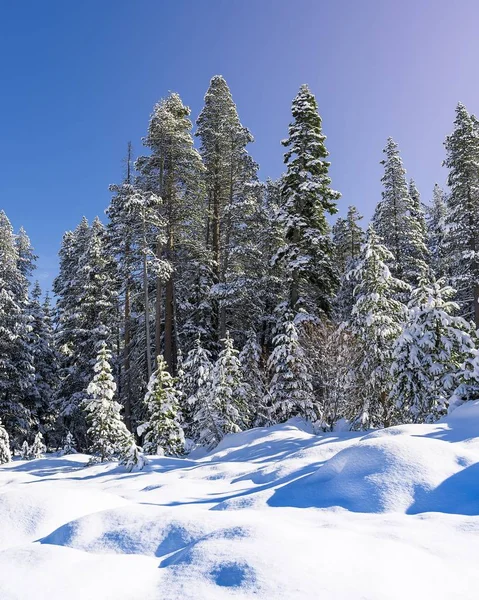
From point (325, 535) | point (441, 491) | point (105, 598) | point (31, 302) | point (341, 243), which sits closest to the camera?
point (105, 598)

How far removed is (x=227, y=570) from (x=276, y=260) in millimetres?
16938

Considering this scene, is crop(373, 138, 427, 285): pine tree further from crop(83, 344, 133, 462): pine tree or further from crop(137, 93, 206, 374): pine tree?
crop(83, 344, 133, 462): pine tree

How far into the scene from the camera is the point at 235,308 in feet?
76.5

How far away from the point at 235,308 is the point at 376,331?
34.8ft

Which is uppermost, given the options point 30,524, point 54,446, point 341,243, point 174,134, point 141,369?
point 174,134

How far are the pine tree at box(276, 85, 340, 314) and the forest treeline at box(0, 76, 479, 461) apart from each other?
0.08 metres

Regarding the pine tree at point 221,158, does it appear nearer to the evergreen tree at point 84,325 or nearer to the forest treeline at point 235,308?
the forest treeline at point 235,308

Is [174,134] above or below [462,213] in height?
above

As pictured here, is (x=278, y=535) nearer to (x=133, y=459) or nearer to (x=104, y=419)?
(x=133, y=459)

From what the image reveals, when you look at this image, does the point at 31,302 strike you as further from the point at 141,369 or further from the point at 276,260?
the point at 276,260

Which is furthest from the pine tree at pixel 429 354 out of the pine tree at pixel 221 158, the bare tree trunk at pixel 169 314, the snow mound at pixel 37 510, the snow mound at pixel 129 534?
the pine tree at pixel 221 158

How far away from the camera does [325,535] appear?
142 inches

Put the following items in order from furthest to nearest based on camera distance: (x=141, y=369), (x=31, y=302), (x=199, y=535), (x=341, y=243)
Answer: (x=341, y=243)
(x=31, y=302)
(x=141, y=369)
(x=199, y=535)

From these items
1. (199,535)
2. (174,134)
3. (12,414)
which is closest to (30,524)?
(199,535)
